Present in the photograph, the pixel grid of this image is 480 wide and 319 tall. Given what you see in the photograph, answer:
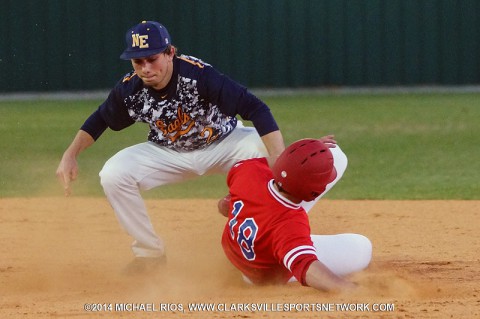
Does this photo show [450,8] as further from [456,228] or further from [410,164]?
[456,228]

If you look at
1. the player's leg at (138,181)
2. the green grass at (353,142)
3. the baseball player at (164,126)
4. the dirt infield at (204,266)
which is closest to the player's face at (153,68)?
the baseball player at (164,126)

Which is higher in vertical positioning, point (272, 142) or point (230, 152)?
point (272, 142)

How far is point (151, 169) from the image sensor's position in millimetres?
6172

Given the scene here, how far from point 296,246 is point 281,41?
12452 millimetres

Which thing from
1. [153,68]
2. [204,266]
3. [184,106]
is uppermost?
[153,68]

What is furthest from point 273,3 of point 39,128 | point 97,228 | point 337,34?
point 97,228

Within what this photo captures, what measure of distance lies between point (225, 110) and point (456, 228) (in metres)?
2.37

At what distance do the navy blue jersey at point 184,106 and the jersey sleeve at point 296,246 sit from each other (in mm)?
1197

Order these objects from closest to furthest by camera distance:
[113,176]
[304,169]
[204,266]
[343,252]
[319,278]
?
[319,278] < [304,169] < [343,252] < [113,176] < [204,266]

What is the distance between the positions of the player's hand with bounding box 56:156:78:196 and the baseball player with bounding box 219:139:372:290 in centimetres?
106

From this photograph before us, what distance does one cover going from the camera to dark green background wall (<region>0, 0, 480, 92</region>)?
1658cm

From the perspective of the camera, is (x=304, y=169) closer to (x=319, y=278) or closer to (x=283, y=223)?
(x=283, y=223)

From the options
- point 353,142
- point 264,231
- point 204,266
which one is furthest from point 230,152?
point 353,142

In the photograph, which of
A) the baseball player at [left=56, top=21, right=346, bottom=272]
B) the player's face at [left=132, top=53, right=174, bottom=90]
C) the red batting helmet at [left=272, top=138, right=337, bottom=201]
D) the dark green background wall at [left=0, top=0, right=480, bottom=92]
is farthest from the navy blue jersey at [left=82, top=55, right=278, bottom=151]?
the dark green background wall at [left=0, top=0, right=480, bottom=92]
